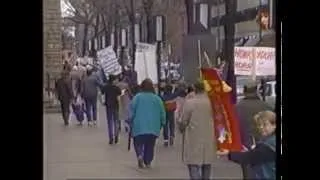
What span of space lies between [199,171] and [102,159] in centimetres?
77

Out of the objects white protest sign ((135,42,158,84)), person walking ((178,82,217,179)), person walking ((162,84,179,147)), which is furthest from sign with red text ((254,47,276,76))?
white protest sign ((135,42,158,84))

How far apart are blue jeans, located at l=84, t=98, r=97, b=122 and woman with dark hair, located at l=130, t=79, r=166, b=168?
0.28 m

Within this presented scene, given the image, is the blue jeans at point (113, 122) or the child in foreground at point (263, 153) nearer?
the child in foreground at point (263, 153)

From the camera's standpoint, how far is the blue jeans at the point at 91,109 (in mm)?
4356

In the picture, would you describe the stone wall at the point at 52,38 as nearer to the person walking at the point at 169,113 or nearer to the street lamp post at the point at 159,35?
the street lamp post at the point at 159,35

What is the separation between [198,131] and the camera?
468cm

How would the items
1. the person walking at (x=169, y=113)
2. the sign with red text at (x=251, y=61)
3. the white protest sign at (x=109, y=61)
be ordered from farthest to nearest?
the person walking at (x=169, y=113) < the white protest sign at (x=109, y=61) < the sign with red text at (x=251, y=61)

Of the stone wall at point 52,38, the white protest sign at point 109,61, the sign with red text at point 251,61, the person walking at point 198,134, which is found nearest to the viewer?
the stone wall at point 52,38

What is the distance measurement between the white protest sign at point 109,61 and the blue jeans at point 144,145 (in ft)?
1.74

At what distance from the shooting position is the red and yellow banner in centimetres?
453

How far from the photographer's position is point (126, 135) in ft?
14.5

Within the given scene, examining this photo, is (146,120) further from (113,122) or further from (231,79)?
(231,79)

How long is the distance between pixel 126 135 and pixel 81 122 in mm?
350

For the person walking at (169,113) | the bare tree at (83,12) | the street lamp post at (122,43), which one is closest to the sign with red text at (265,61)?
the person walking at (169,113)
